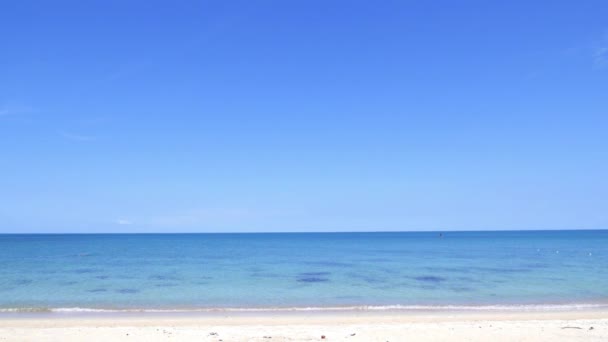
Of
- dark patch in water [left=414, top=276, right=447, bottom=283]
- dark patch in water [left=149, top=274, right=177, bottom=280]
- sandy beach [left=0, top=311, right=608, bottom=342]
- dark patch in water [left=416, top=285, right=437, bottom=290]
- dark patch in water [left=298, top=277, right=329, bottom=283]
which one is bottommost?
dark patch in water [left=149, top=274, right=177, bottom=280]

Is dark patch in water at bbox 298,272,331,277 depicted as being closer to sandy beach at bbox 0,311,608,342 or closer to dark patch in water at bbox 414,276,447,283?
dark patch in water at bbox 414,276,447,283

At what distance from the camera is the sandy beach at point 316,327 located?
39.9 feet

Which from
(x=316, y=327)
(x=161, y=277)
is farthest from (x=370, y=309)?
(x=161, y=277)

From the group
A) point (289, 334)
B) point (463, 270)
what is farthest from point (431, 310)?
point (463, 270)

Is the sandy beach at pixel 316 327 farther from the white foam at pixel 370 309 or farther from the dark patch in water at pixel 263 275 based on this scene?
the dark patch in water at pixel 263 275

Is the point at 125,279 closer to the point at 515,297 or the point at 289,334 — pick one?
the point at 289,334

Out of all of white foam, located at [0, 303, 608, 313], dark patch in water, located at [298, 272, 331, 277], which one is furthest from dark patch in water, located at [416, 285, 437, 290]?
dark patch in water, located at [298, 272, 331, 277]

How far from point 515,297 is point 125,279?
21067 millimetres

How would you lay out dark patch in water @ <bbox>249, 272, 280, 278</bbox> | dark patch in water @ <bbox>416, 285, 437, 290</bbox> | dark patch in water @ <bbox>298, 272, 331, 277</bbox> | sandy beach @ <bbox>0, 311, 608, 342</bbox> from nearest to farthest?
sandy beach @ <bbox>0, 311, 608, 342</bbox>
dark patch in water @ <bbox>416, 285, 437, 290</bbox>
dark patch in water @ <bbox>249, 272, 280, 278</bbox>
dark patch in water @ <bbox>298, 272, 331, 277</bbox>

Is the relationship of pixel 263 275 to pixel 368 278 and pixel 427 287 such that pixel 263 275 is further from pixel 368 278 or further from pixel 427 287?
pixel 427 287

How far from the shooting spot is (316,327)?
45.5ft

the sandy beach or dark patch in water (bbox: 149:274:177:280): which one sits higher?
the sandy beach

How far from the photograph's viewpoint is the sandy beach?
12.2 metres

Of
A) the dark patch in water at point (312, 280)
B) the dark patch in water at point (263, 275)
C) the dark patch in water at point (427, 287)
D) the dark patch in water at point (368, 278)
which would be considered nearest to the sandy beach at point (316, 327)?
the dark patch in water at point (427, 287)
